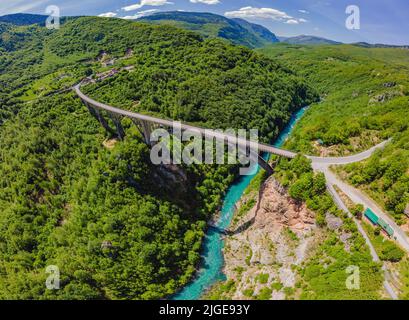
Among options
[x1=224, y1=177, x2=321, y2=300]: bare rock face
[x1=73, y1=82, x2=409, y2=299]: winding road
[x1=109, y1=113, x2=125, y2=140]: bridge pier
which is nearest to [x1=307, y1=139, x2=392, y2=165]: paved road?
[x1=73, y1=82, x2=409, y2=299]: winding road

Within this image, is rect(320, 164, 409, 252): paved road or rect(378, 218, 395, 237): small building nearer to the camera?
rect(320, 164, 409, 252): paved road

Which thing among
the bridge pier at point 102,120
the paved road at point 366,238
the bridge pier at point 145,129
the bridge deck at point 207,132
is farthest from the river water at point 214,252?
the bridge pier at point 102,120

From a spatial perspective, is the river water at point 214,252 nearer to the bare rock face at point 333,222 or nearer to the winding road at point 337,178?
the winding road at point 337,178

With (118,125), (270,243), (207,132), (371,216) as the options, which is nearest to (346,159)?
(371,216)

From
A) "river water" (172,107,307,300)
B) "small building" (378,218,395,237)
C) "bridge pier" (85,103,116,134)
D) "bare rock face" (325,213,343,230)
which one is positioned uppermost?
"bridge pier" (85,103,116,134)

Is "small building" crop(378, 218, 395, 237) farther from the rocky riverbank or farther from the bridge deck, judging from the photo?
the bridge deck

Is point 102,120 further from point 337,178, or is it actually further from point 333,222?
point 333,222
